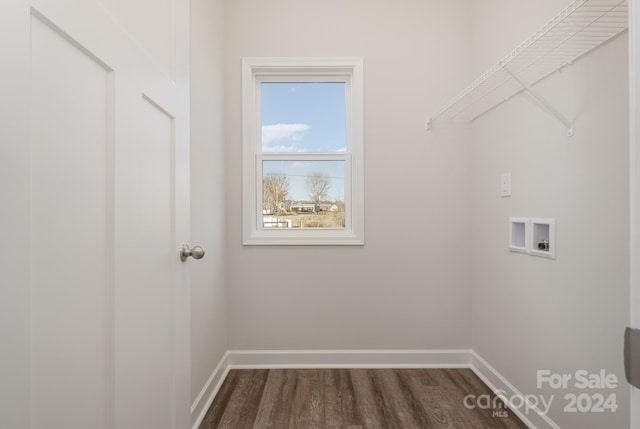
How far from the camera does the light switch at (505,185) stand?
5.60 ft

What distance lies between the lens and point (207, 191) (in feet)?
5.81

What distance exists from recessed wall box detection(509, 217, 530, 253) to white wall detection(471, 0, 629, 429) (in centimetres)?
4

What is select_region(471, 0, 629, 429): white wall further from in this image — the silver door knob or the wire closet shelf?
the silver door knob

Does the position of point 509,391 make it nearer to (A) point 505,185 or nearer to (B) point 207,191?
(A) point 505,185

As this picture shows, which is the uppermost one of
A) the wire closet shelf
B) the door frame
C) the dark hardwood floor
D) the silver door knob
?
the wire closet shelf

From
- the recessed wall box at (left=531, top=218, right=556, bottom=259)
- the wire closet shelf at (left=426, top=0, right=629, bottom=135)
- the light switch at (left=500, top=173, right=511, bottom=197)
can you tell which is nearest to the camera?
the wire closet shelf at (left=426, top=0, right=629, bottom=135)

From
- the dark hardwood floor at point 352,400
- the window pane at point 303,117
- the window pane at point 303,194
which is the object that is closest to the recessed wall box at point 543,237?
the dark hardwood floor at point 352,400

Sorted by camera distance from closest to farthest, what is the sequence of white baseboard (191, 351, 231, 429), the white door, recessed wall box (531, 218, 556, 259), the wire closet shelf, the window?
the white door < the wire closet shelf < recessed wall box (531, 218, 556, 259) < white baseboard (191, 351, 231, 429) < the window

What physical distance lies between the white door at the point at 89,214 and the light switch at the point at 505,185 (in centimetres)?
162

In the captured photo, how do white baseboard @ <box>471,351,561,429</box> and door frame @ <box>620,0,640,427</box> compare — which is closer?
door frame @ <box>620,0,640,427</box>

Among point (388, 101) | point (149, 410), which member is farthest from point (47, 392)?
point (388, 101)

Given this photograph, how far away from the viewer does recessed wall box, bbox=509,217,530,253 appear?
5.12ft

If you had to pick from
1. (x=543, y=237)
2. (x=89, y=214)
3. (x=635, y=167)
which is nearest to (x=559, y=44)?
(x=543, y=237)

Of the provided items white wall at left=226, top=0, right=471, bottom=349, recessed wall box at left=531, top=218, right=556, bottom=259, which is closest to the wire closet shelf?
recessed wall box at left=531, top=218, right=556, bottom=259
